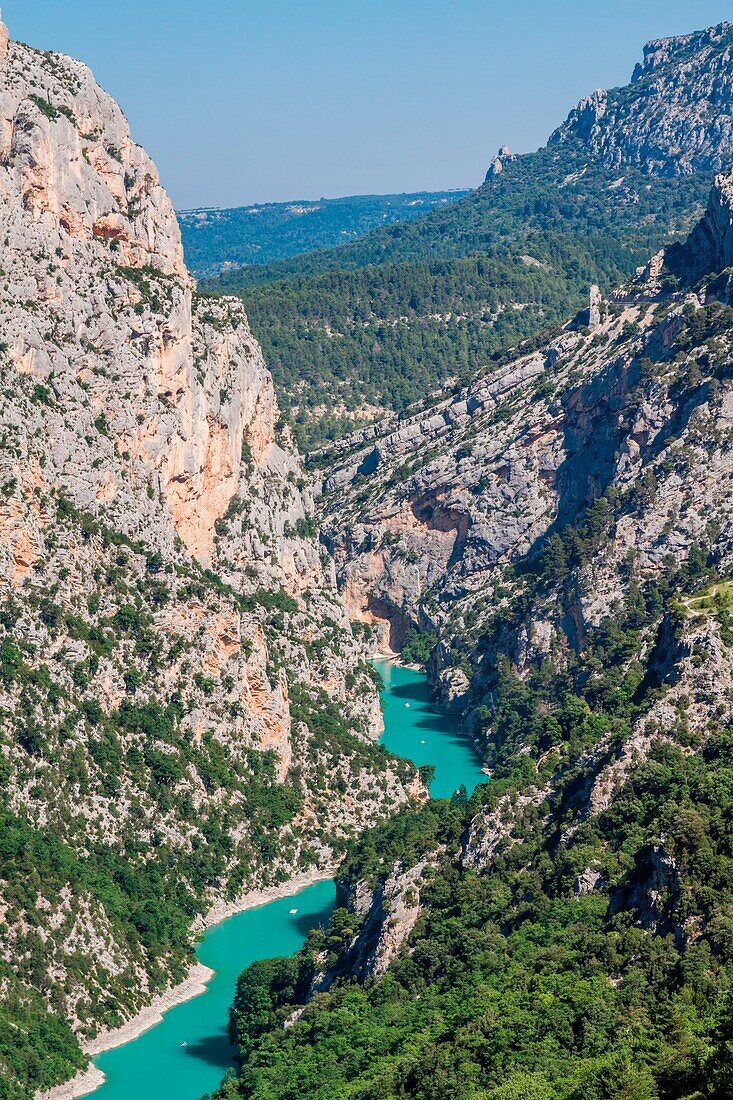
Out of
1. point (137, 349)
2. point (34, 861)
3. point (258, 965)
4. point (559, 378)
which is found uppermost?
point (137, 349)

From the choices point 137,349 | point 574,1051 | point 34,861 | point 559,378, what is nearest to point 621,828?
point 574,1051

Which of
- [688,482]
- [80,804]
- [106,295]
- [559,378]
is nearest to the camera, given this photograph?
[80,804]

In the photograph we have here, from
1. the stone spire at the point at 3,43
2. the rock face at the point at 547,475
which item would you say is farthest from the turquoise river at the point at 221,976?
the stone spire at the point at 3,43

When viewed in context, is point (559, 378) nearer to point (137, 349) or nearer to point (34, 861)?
point (137, 349)

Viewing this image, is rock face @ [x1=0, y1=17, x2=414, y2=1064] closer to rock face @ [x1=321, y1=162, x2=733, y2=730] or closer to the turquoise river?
the turquoise river

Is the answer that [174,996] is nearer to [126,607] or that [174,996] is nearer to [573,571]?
[126,607]

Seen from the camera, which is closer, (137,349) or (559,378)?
(137,349)

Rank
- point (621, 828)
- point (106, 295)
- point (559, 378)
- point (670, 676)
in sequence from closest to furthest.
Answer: point (621, 828) → point (670, 676) → point (106, 295) → point (559, 378)

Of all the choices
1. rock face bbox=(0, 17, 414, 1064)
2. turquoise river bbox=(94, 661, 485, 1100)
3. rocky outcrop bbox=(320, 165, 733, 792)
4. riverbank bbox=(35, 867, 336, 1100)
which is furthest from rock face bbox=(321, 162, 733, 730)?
riverbank bbox=(35, 867, 336, 1100)
